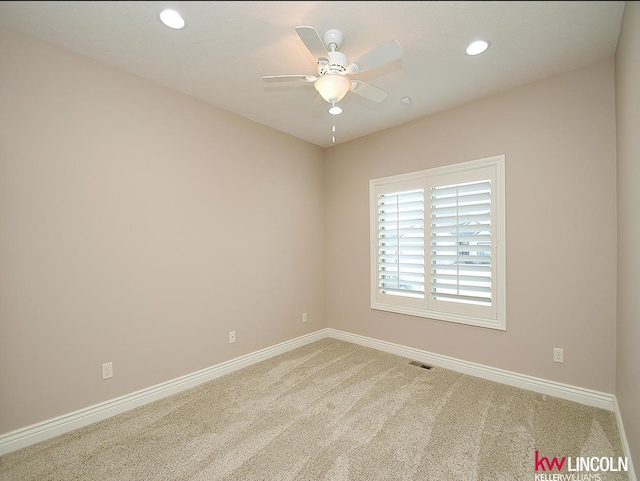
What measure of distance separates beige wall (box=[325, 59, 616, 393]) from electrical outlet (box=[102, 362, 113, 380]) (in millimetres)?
2941

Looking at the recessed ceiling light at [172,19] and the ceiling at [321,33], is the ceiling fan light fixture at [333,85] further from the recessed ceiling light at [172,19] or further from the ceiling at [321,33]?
the recessed ceiling light at [172,19]

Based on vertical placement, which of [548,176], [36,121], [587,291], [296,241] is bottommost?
[587,291]

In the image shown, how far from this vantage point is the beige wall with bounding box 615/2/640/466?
4.95ft

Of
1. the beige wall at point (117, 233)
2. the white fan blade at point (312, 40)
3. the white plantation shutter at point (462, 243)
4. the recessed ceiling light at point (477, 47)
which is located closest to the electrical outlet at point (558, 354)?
the white plantation shutter at point (462, 243)

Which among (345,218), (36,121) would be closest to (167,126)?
(36,121)

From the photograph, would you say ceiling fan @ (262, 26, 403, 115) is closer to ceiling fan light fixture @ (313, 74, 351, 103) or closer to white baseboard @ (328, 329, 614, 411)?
ceiling fan light fixture @ (313, 74, 351, 103)

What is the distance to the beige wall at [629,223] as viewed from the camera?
1.51m

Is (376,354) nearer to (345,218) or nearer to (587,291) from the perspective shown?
(345,218)

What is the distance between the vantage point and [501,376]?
108 inches

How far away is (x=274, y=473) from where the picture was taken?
1.69m

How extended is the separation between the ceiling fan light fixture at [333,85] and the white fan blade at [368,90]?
0.43 ft

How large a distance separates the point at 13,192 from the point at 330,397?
2731 mm

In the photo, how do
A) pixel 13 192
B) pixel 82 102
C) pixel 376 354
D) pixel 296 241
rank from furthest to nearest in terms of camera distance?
pixel 296 241, pixel 376 354, pixel 82 102, pixel 13 192
